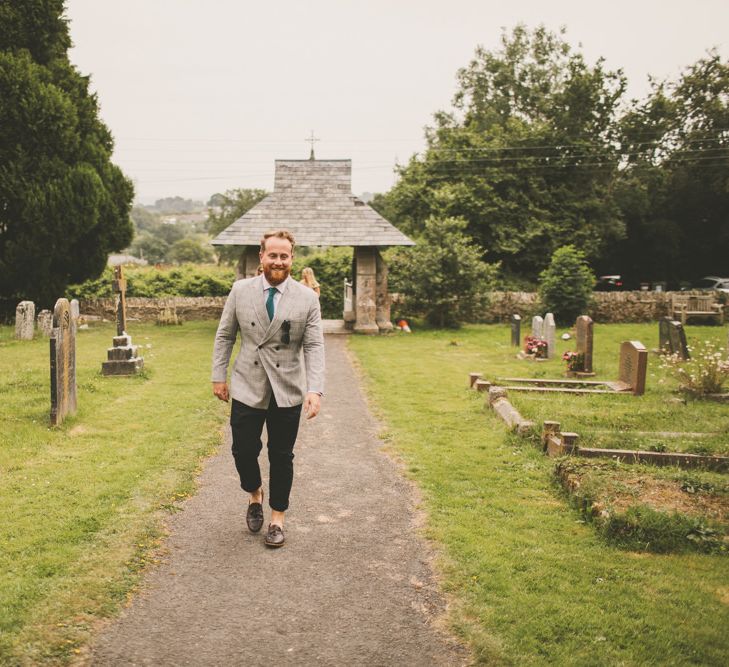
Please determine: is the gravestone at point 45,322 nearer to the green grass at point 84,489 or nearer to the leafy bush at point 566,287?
the green grass at point 84,489

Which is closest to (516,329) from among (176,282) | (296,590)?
(296,590)

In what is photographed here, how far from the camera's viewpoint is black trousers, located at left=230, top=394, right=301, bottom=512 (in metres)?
4.55

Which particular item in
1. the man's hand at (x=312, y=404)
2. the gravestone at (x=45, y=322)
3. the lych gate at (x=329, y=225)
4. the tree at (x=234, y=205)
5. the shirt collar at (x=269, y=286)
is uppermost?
the tree at (x=234, y=205)

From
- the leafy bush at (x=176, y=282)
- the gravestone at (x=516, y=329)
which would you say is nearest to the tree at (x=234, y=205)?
the leafy bush at (x=176, y=282)

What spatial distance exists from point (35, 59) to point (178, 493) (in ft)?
60.3

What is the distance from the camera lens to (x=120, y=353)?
11.7 m

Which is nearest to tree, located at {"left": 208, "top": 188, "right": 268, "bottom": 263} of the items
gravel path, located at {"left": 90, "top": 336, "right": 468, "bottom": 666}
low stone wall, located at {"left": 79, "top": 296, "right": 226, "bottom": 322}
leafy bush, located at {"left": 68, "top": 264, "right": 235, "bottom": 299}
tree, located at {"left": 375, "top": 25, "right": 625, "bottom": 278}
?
tree, located at {"left": 375, "top": 25, "right": 625, "bottom": 278}

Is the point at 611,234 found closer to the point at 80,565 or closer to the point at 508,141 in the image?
the point at 508,141

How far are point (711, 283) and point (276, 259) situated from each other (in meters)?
34.9

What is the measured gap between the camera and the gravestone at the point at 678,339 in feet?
43.4

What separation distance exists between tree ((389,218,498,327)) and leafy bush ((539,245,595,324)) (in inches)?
76.3

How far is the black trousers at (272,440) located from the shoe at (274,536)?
0.42 ft

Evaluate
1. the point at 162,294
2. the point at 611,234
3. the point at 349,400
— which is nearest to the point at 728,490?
the point at 349,400

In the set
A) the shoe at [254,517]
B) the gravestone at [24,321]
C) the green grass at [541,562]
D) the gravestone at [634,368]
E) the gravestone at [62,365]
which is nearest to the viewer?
the green grass at [541,562]
